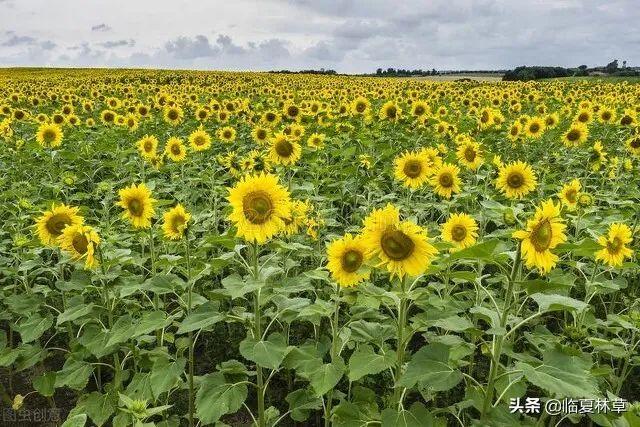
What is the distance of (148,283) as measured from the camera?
3350 millimetres

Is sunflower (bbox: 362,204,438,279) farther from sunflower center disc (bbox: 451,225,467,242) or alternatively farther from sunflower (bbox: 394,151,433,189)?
sunflower (bbox: 394,151,433,189)

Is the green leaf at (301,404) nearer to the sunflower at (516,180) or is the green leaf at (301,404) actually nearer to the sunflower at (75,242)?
the sunflower at (75,242)

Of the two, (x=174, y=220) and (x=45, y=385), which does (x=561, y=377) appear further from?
(x=45, y=385)

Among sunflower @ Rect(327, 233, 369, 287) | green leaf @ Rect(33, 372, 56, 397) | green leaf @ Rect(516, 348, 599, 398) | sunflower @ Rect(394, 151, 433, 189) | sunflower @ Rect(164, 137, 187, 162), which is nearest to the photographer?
green leaf @ Rect(516, 348, 599, 398)

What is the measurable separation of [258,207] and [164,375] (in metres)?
1.15

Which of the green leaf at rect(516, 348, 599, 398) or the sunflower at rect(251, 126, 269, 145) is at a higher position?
the sunflower at rect(251, 126, 269, 145)

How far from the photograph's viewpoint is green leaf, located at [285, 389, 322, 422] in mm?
3358

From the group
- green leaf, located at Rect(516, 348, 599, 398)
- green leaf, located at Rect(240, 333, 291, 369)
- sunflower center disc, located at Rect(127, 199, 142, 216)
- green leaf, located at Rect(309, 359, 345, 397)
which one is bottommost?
green leaf, located at Rect(309, 359, 345, 397)

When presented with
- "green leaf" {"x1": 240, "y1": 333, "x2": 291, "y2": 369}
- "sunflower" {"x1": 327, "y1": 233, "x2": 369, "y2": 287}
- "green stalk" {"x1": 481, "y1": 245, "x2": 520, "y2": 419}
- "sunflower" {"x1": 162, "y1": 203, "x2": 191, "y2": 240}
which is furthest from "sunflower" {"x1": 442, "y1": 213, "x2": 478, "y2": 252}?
"sunflower" {"x1": 162, "y1": 203, "x2": 191, "y2": 240}

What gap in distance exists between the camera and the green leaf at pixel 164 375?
308cm

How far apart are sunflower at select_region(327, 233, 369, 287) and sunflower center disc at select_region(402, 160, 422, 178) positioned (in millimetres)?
2777

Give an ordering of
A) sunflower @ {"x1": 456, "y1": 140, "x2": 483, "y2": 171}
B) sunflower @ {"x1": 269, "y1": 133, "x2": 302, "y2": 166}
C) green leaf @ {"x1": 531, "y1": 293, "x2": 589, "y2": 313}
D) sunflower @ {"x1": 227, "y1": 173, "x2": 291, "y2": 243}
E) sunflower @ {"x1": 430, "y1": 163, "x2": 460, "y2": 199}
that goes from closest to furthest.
Answer: 1. green leaf @ {"x1": 531, "y1": 293, "x2": 589, "y2": 313}
2. sunflower @ {"x1": 227, "y1": 173, "x2": 291, "y2": 243}
3. sunflower @ {"x1": 430, "y1": 163, "x2": 460, "y2": 199}
4. sunflower @ {"x1": 269, "y1": 133, "x2": 302, "y2": 166}
5. sunflower @ {"x1": 456, "y1": 140, "x2": 483, "y2": 171}

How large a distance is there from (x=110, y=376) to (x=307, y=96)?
1547 centimetres

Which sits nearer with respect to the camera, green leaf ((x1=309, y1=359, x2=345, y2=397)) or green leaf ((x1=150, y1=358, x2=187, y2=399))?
green leaf ((x1=309, y1=359, x2=345, y2=397))
